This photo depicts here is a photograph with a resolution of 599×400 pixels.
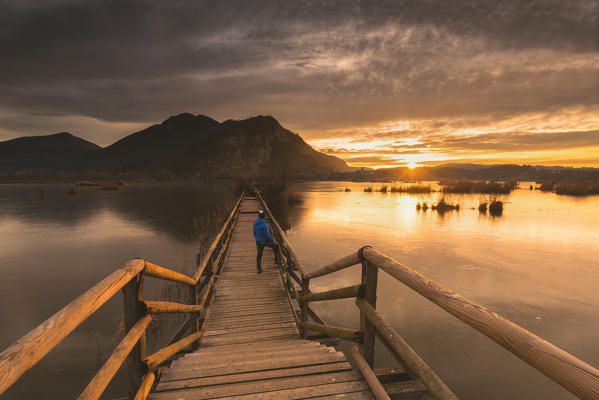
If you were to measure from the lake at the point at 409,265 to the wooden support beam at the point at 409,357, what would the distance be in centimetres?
524

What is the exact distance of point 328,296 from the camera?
3820 millimetres

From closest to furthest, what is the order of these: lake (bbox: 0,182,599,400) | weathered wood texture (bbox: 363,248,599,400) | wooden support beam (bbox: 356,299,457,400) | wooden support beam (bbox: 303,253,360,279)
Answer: weathered wood texture (bbox: 363,248,599,400) → wooden support beam (bbox: 356,299,457,400) → wooden support beam (bbox: 303,253,360,279) → lake (bbox: 0,182,599,400)

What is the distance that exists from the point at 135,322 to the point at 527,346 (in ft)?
8.59

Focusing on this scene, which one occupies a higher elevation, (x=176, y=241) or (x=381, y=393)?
(x=381, y=393)

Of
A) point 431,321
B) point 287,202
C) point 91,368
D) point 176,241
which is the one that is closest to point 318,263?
point 431,321

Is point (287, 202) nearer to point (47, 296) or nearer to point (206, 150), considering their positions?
point (47, 296)

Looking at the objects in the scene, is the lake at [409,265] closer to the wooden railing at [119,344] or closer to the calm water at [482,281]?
the calm water at [482,281]

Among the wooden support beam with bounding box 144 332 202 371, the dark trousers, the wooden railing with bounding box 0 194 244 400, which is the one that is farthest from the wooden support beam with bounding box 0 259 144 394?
the dark trousers

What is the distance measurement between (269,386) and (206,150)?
175 meters

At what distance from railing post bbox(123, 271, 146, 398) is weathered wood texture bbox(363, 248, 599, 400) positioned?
87.2 inches

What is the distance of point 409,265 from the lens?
1379cm

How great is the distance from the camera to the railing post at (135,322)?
224 centimetres

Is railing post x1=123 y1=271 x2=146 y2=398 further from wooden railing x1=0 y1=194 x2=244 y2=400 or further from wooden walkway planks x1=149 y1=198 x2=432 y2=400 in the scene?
wooden walkway planks x1=149 y1=198 x2=432 y2=400

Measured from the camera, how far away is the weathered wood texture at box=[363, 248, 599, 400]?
1.05 metres
